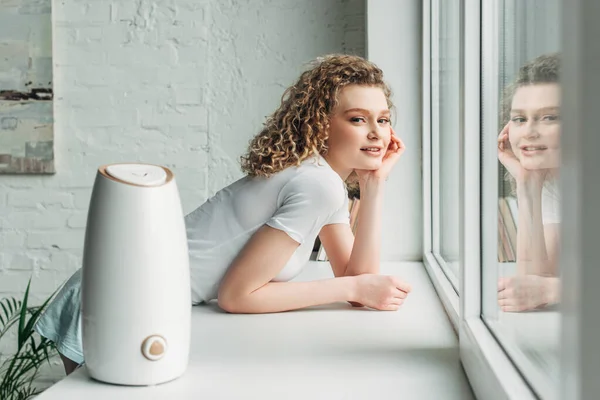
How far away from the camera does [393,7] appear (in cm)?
204

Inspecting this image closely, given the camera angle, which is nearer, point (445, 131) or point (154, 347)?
point (154, 347)

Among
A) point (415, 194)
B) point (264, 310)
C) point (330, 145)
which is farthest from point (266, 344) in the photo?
point (415, 194)

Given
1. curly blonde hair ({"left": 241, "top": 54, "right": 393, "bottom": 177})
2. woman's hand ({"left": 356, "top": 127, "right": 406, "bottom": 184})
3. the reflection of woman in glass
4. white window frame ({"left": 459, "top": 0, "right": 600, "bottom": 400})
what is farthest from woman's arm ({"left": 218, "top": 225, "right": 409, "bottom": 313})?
white window frame ({"left": 459, "top": 0, "right": 600, "bottom": 400})

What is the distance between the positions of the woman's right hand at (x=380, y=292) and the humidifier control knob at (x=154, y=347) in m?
0.51

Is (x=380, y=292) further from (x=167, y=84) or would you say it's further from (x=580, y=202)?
(x=167, y=84)

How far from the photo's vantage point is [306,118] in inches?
53.2

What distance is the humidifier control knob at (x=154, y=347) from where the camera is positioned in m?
0.80

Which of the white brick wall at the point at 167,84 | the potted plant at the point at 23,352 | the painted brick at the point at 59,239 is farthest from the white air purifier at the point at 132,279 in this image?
the painted brick at the point at 59,239

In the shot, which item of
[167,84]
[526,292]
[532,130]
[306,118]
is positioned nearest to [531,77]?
[532,130]

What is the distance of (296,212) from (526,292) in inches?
22.7

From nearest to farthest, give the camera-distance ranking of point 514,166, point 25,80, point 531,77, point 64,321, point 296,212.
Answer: point 531,77, point 514,166, point 296,212, point 64,321, point 25,80

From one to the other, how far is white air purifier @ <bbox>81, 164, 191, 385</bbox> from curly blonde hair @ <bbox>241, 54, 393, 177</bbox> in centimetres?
50

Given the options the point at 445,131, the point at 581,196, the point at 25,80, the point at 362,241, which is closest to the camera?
the point at 581,196

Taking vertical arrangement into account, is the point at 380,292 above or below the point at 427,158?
below
